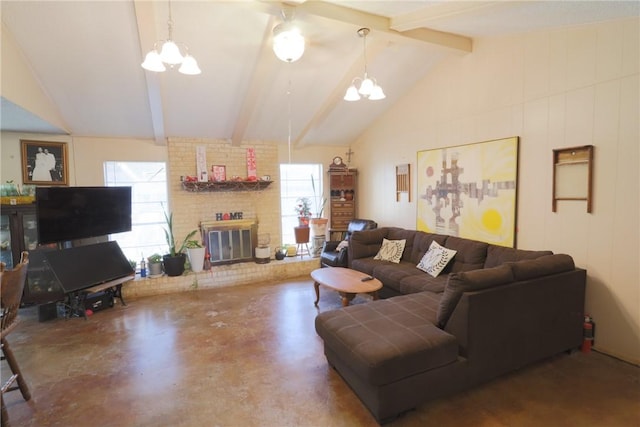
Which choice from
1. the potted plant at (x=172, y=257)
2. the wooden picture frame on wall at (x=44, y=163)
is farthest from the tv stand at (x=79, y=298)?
the wooden picture frame on wall at (x=44, y=163)

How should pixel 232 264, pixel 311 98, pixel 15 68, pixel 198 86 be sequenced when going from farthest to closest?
1. pixel 232 264
2. pixel 311 98
3. pixel 198 86
4. pixel 15 68

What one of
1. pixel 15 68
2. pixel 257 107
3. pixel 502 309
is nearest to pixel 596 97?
pixel 502 309

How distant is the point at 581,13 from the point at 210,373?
414 cm

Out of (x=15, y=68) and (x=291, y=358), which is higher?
(x=15, y=68)

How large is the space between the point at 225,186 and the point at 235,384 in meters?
3.59

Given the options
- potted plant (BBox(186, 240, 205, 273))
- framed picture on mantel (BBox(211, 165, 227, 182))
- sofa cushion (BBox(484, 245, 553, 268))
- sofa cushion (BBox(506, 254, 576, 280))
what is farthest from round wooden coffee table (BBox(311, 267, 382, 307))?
framed picture on mantel (BBox(211, 165, 227, 182))

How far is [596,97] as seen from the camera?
2715 mm

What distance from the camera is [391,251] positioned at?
14.6 feet

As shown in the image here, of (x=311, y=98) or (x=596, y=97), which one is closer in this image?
(x=596, y=97)

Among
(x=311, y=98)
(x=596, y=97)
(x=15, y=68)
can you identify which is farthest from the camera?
(x=311, y=98)

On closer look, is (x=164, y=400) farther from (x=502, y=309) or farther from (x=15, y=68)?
(x=15, y=68)

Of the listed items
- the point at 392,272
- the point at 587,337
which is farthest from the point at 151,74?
the point at 587,337

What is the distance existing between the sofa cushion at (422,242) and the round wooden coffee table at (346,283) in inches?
36.5

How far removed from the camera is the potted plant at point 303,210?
584cm
